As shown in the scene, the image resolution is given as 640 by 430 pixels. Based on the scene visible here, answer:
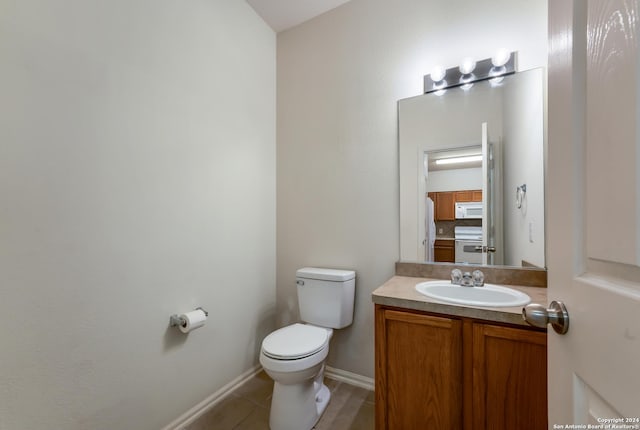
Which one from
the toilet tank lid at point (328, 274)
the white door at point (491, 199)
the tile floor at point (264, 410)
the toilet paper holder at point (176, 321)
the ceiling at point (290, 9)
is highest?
the ceiling at point (290, 9)

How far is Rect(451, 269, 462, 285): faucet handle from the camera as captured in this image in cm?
150

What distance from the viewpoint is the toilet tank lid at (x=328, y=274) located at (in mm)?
1809

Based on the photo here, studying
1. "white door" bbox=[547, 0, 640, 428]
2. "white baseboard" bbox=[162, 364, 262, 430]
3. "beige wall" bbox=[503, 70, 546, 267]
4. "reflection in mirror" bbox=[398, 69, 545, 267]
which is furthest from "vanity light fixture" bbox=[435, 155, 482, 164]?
"white baseboard" bbox=[162, 364, 262, 430]

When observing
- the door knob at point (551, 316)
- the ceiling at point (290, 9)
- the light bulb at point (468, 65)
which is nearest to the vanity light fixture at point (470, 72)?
the light bulb at point (468, 65)

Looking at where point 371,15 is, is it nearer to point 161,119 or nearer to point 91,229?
point 161,119

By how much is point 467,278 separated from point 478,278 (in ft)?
0.20

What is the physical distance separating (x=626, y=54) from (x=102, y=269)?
1.68 m

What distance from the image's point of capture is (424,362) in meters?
1.22

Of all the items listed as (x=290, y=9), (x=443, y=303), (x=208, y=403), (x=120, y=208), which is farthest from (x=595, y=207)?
(x=290, y=9)

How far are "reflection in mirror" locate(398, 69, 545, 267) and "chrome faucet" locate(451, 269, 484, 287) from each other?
0.14 meters

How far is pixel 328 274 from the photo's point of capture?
6.02 feet

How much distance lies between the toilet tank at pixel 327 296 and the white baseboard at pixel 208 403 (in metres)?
0.58

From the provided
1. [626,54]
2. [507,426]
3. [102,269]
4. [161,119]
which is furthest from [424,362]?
[161,119]

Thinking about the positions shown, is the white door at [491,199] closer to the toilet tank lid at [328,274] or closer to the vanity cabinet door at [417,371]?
the vanity cabinet door at [417,371]
